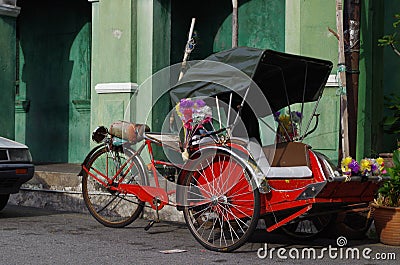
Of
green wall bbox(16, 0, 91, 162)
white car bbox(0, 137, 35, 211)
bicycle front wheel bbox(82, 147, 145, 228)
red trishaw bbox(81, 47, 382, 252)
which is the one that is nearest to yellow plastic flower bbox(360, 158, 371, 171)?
red trishaw bbox(81, 47, 382, 252)

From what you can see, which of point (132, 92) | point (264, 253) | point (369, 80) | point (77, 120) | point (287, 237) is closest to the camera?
point (264, 253)

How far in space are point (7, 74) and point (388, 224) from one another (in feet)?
24.9

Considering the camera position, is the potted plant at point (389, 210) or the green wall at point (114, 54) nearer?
the potted plant at point (389, 210)

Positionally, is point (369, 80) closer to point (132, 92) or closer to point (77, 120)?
point (132, 92)

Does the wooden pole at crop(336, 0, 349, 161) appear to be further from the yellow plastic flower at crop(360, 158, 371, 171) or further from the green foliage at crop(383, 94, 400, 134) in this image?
the green foliage at crop(383, 94, 400, 134)

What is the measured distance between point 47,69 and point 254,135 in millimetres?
7528

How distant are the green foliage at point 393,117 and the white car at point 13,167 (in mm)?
5084

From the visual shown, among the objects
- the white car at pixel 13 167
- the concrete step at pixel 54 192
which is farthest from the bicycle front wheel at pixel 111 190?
the concrete step at pixel 54 192

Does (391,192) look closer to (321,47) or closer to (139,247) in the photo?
(321,47)

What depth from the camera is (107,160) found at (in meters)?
9.13

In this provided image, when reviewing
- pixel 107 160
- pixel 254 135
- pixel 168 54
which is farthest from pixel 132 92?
pixel 254 135

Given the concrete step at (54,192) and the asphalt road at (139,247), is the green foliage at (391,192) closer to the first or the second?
the asphalt road at (139,247)

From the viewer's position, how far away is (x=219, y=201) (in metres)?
7.56

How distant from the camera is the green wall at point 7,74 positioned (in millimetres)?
12930
